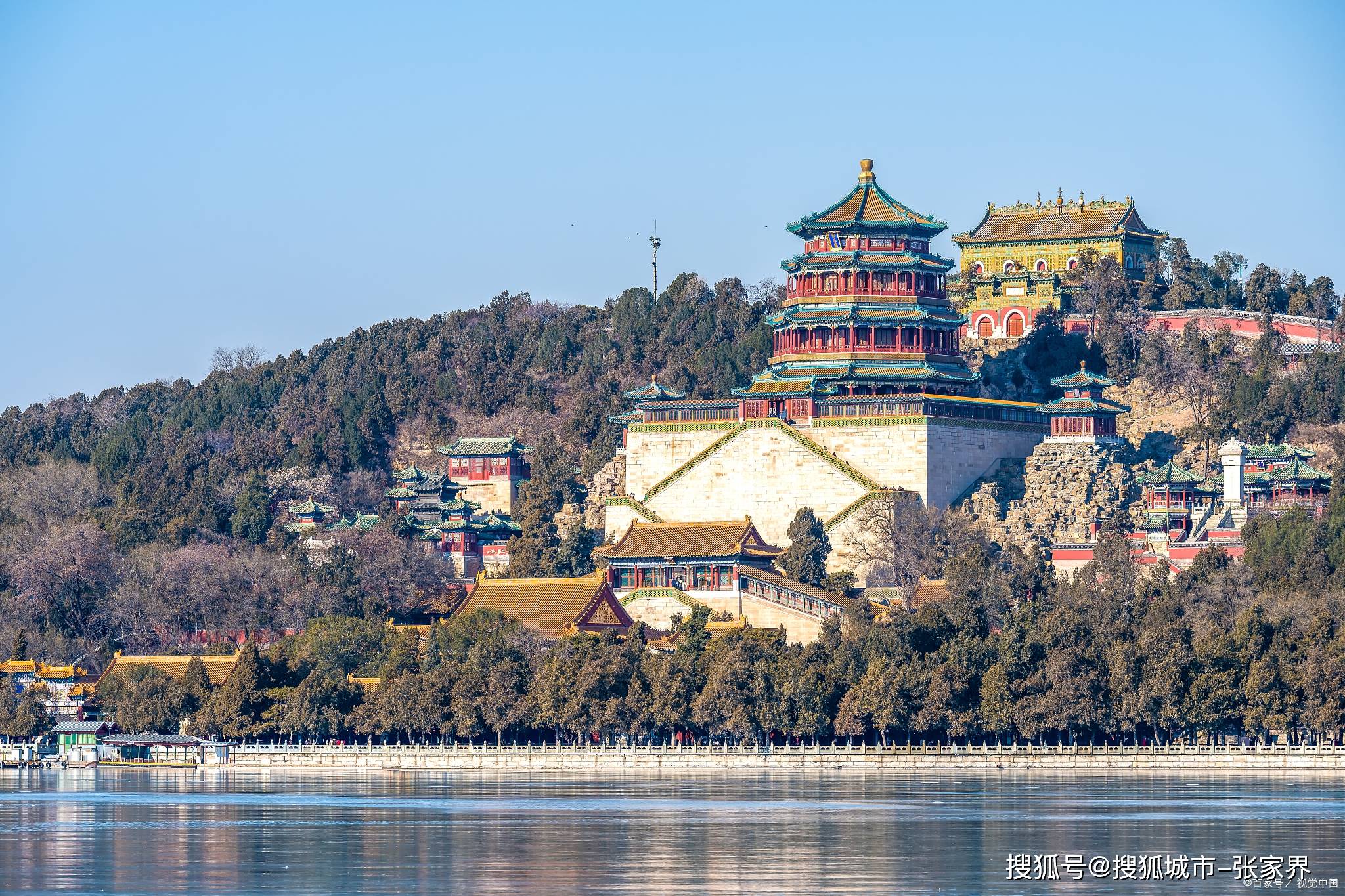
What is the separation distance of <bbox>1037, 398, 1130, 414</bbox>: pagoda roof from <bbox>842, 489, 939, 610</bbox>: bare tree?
309 inches

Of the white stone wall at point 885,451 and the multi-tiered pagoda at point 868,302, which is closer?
the white stone wall at point 885,451

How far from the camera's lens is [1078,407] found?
357ft

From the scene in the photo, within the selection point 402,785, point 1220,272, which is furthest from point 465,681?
point 1220,272

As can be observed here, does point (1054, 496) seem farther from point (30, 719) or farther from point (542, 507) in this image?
point (30, 719)

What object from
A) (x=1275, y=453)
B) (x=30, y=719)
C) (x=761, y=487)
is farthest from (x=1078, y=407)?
(x=30, y=719)

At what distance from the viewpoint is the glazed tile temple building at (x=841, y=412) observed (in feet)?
347

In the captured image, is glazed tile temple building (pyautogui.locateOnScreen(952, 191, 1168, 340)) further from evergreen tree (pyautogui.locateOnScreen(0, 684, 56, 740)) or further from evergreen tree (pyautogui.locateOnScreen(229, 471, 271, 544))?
evergreen tree (pyautogui.locateOnScreen(0, 684, 56, 740))

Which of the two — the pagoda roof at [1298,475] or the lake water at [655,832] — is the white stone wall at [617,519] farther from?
the lake water at [655,832]

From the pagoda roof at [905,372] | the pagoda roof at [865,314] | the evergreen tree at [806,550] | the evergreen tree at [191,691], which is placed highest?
the pagoda roof at [865,314]

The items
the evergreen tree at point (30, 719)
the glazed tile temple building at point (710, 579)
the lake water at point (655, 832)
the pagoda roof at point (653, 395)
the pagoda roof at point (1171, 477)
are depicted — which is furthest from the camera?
the pagoda roof at point (653, 395)

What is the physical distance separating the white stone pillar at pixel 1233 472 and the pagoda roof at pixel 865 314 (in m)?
11.9

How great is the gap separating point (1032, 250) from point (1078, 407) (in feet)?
86.1

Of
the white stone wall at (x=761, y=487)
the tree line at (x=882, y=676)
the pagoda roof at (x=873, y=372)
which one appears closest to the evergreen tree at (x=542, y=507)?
the white stone wall at (x=761, y=487)

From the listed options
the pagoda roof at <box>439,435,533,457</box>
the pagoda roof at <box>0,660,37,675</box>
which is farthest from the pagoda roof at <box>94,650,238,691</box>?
the pagoda roof at <box>439,435,533,457</box>
